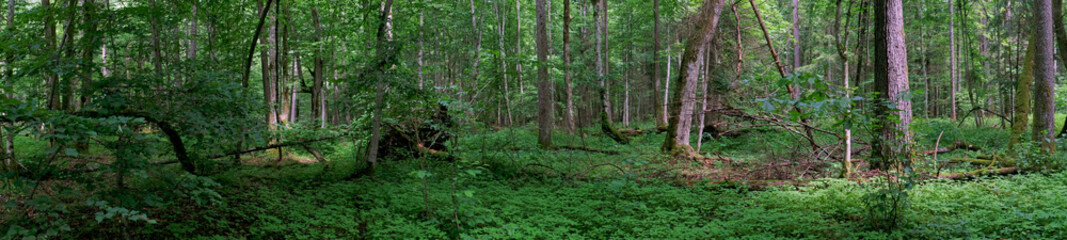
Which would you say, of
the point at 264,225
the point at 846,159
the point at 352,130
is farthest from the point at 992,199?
the point at 352,130

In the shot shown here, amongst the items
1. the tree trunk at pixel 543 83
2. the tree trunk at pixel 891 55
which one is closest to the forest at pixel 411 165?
the tree trunk at pixel 891 55

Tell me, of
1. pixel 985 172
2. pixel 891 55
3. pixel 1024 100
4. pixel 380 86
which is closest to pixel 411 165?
pixel 380 86

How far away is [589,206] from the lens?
18.5ft

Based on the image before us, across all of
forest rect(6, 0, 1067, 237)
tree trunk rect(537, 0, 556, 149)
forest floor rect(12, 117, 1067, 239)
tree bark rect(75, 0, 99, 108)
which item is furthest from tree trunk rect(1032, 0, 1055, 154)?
tree bark rect(75, 0, 99, 108)

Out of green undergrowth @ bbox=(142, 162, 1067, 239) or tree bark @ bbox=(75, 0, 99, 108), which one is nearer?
tree bark @ bbox=(75, 0, 99, 108)

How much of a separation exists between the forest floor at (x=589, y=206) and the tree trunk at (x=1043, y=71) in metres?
1.59

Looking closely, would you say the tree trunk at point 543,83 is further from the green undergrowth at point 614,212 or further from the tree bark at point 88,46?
the tree bark at point 88,46

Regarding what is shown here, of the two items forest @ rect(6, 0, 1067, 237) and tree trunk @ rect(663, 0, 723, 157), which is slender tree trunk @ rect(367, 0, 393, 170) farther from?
tree trunk @ rect(663, 0, 723, 157)

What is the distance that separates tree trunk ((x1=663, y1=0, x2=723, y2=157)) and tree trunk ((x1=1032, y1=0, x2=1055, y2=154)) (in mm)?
4912

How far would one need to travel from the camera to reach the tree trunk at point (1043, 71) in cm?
764

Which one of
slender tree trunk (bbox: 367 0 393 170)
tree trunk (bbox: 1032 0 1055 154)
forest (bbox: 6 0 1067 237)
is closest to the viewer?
forest (bbox: 6 0 1067 237)

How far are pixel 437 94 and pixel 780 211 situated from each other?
4614mm

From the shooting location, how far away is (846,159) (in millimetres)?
6383

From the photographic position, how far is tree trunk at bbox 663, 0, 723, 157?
953cm
